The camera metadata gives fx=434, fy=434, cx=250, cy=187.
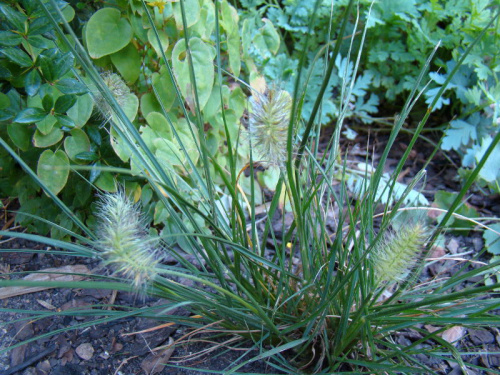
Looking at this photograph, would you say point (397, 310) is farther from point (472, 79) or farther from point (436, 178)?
point (472, 79)

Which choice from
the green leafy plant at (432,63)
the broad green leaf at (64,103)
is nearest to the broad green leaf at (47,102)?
the broad green leaf at (64,103)

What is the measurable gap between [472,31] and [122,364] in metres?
1.64

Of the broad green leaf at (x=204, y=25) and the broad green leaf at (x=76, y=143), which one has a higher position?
the broad green leaf at (x=204, y=25)

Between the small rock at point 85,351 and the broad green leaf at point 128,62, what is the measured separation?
2.23 ft

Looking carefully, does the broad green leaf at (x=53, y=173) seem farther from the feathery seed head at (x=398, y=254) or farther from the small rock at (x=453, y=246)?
the small rock at (x=453, y=246)

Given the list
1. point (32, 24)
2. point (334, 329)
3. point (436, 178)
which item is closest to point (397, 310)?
point (334, 329)

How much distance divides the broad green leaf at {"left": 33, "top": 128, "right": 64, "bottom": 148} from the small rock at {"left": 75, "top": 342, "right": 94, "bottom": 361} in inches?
19.3

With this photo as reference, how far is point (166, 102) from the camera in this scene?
1.20 metres

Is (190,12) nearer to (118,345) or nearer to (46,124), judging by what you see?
(46,124)

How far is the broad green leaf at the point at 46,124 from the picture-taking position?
103 centimetres

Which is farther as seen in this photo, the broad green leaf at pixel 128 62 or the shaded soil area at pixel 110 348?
the broad green leaf at pixel 128 62

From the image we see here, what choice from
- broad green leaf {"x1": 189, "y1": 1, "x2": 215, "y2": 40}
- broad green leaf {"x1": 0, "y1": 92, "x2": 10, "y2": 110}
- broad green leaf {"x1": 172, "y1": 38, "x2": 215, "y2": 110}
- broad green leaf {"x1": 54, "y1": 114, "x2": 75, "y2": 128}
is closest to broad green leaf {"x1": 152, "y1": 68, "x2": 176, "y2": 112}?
broad green leaf {"x1": 172, "y1": 38, "x2": 215, "y2": 110}

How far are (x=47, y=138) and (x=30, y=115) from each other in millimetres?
87

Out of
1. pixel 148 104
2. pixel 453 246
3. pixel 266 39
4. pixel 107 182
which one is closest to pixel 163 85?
pixel 148 104
